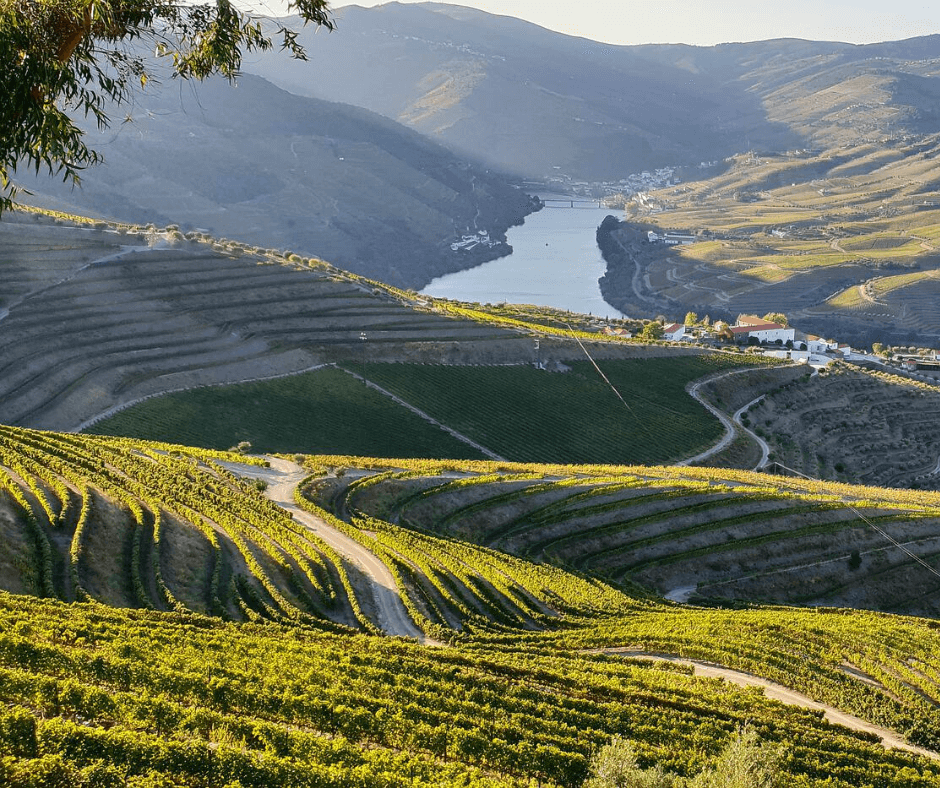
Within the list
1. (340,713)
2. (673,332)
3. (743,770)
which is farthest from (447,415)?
(673,332)

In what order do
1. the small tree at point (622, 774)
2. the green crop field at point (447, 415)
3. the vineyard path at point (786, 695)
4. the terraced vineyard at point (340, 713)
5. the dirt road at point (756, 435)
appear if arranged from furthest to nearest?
the dirt road at point (756, 435), the green crop field at point (447, 415), the vineyard path at point (786, 695), the small tree at point (622, 774), the terraced vineyard at point (340, 713)

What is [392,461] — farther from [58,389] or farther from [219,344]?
[219,344]

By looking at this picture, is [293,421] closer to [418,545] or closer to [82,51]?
[418,545]

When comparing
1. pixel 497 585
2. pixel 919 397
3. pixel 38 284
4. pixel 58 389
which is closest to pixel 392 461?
pixel 497 585

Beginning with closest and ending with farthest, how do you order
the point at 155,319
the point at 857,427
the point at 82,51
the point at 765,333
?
1. the point at 82,51
2. the point at 155,319
3. the point at 857,427
4. the point at 765,333

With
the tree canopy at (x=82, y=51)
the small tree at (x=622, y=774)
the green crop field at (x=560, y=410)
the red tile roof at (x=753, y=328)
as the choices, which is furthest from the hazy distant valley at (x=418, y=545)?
the red tile roof at (x=753, y=328)

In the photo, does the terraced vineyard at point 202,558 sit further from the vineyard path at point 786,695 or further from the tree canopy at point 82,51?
the tree canopy at point 82,51

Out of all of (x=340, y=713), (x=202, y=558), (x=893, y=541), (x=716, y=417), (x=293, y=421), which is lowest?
(x=293, y=421)
